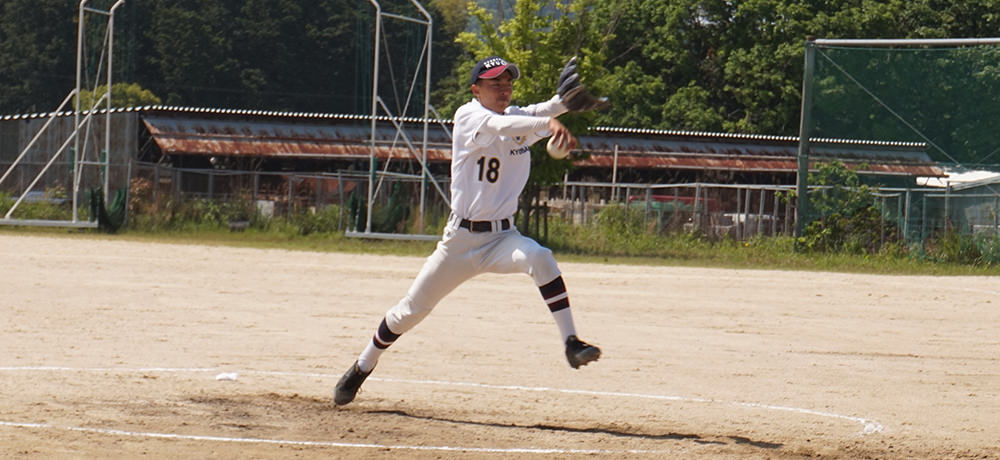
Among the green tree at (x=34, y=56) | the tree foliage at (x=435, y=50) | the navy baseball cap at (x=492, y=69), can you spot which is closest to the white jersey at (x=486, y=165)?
the navy baseball cap at (x=492, y=69)

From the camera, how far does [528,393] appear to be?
32.3 feet

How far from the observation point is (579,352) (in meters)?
8.05

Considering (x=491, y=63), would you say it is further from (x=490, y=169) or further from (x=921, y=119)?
(x=921, y=119)

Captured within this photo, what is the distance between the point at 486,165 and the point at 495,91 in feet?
1.71

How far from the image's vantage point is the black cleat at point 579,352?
8.00m

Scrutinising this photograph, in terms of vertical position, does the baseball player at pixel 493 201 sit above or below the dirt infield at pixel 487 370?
above

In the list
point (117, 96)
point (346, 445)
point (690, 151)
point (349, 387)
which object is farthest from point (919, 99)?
point (117, 96)

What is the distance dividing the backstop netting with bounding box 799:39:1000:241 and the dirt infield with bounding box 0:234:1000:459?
6714 millimetres

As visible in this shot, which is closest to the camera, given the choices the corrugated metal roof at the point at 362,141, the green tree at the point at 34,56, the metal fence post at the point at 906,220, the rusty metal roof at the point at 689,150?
the metal fence post at the point at 906,220

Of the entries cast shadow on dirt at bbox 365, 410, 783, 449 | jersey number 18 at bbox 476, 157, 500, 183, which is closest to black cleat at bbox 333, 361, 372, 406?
cast shadow on dirt at bbox 365, 410, 783, 449

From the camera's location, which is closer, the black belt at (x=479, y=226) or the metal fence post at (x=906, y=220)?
the black belt at (x=479, y=226)

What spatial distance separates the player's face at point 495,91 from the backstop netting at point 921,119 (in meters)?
20.2

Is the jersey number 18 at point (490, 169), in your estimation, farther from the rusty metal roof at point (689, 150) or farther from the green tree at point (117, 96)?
the rusty metal roof at point (689, 150)

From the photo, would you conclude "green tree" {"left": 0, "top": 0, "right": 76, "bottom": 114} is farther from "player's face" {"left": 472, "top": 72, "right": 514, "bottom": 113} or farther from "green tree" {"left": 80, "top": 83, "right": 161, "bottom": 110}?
"player's face" {"left": 472, "top": 72, "right": 514, "bottom": 113}
